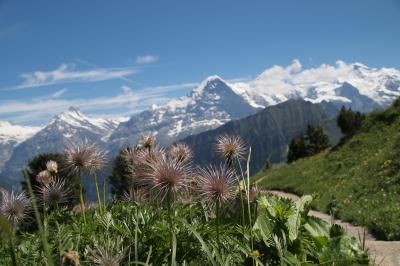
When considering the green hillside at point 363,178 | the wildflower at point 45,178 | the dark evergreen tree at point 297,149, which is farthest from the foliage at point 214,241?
the dark evergreen tree at point 297,149

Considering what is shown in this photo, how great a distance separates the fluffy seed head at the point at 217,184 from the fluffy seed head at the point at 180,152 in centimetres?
130

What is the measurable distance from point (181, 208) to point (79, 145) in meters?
1.38

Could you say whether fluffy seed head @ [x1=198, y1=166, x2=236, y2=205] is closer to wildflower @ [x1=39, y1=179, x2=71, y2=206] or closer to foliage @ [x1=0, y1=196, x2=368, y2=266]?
foliage @ [x1=0, y1=196, x2=368, y2=266]

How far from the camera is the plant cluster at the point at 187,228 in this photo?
368 cm

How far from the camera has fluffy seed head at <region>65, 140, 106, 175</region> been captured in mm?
5020

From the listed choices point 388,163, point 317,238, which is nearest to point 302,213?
point 317,238

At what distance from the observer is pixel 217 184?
3.67 m

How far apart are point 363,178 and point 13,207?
22931mm

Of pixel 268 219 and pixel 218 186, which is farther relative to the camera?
pixel 268 219

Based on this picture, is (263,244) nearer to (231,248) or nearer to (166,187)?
(231,248)

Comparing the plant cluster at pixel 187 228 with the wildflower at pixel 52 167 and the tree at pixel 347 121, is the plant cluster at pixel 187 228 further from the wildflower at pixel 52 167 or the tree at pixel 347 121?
the tree at pixel 347 121

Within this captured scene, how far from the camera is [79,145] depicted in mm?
5246

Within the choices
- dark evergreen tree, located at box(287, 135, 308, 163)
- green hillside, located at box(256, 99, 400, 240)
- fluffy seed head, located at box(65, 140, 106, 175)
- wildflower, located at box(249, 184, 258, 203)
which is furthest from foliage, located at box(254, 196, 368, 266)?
dark evergreen tree, located at box(287, 135, 308, 163)

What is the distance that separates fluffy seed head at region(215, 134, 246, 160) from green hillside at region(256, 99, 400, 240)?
3516 millimetres
